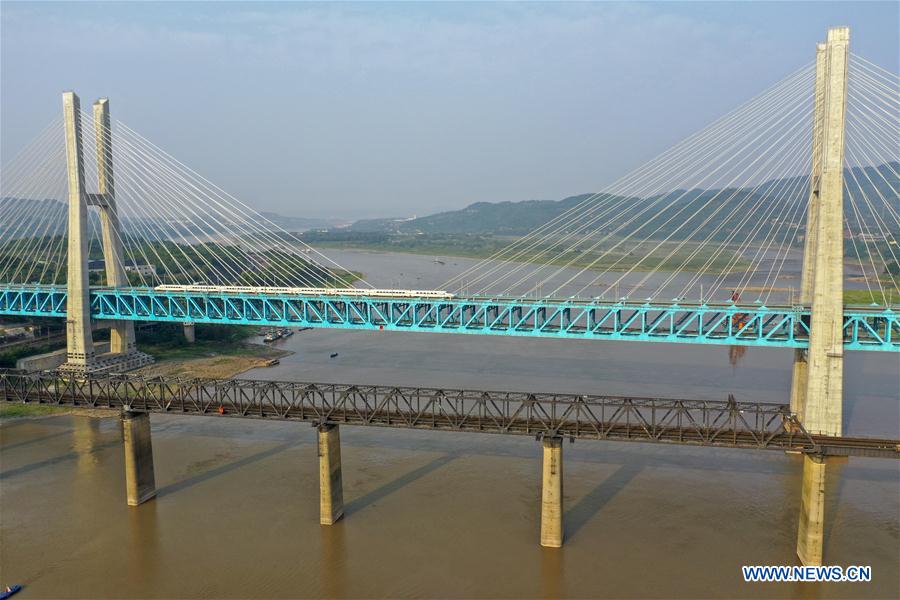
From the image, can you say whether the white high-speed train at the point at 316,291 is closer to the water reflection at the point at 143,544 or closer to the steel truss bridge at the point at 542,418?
the steel truss bridge at the point at 542,418

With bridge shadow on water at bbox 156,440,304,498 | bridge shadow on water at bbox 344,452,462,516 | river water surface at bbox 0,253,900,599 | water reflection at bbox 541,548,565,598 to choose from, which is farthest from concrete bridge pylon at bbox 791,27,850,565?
bridge shadow on water at bbox 156,440,304,498

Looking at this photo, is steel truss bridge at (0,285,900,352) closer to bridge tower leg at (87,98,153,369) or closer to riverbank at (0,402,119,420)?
bridge tower leg at (87,98,153,369)

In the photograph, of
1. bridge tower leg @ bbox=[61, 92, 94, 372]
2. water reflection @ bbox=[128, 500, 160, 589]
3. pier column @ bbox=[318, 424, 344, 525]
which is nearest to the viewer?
water reflection @ bbox=[128, 500, 160, 589]

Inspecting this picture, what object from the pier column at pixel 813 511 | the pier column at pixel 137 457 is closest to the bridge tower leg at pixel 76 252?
the pier column at pixel 137 457

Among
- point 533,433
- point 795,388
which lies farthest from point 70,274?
point 795,388

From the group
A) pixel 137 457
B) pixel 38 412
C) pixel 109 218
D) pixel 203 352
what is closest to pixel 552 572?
pixel 137 457
